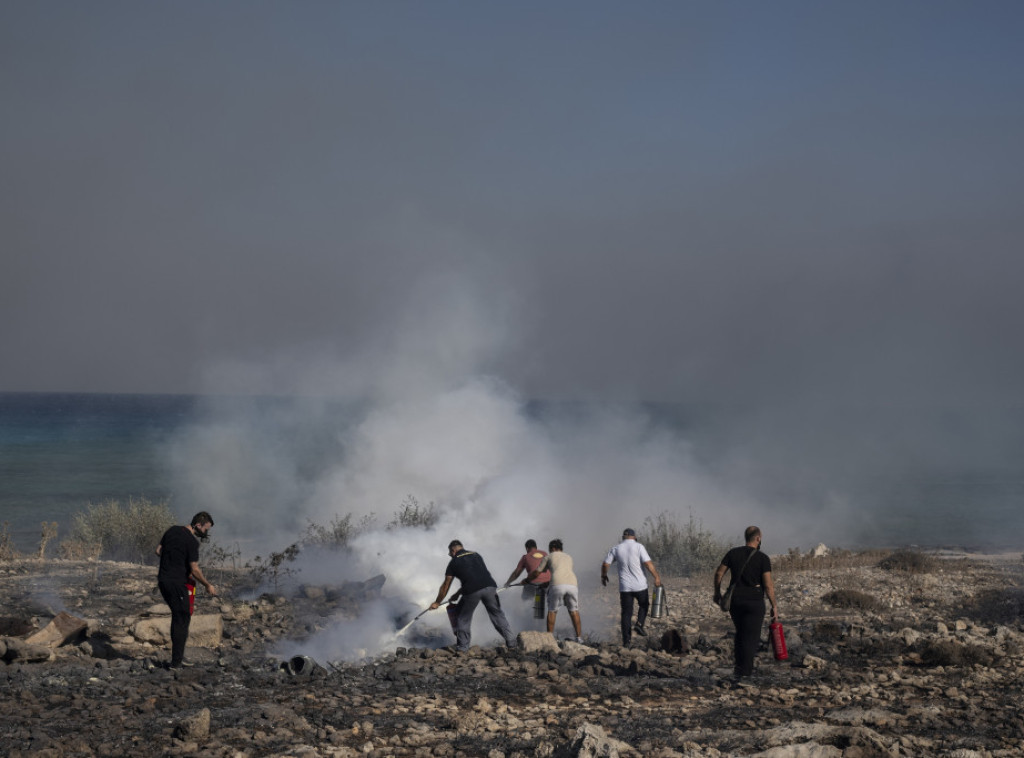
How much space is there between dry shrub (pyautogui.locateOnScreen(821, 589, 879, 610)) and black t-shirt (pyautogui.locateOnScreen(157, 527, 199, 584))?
10683 mm

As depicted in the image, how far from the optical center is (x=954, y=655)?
10.3m

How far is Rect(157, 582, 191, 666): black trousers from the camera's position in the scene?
33.5ft

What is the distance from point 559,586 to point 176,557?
5255mm

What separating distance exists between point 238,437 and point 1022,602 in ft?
173

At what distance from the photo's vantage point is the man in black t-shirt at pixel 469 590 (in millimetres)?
11953

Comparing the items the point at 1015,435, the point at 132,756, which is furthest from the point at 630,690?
the point at 1015,435

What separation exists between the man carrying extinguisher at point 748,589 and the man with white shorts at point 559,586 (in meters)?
3.31

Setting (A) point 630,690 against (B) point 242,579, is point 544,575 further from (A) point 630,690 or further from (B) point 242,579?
(B) point 242,579

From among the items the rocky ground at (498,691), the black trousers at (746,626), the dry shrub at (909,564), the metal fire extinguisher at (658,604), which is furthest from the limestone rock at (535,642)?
the dry shrub at (909,564)


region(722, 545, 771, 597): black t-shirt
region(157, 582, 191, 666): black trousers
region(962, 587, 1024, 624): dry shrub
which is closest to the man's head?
region(157, 582, 191, 666): black trousers

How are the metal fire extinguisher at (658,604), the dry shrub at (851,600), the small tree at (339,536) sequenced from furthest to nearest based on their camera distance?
the small tree at (339,536) < the dry shrub at (851,600) < the metal fire extinguisher at (658,604)

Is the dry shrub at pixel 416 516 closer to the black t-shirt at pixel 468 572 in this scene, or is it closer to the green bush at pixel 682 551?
the green bush at pixel 682 551

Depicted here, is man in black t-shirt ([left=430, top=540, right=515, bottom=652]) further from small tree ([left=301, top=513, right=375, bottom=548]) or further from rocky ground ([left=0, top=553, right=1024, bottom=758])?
small tree ([left=301, top=513, right=375, bottom=548])

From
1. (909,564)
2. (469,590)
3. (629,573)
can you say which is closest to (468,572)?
(469,590)
